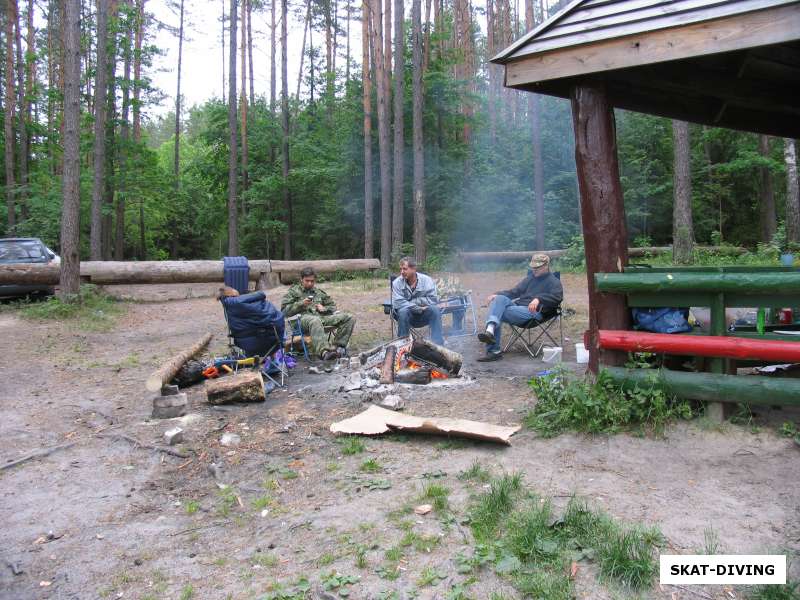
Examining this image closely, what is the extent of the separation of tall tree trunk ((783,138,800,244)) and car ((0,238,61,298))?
56.2 ft

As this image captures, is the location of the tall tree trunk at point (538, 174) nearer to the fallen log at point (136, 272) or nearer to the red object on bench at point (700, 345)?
the fallen log at point (136, 272)

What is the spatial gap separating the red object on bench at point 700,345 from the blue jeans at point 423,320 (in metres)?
2.98

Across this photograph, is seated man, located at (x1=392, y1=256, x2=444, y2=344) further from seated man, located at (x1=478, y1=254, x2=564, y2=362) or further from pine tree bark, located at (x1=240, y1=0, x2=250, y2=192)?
pine tree bark, located at (x1=240, y1=0, x2=250, y2=192)

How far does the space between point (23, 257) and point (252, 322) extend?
902cm

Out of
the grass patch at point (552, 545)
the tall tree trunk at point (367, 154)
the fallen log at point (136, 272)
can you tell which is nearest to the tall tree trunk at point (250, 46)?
the tall tree trunk at point (367, 154)

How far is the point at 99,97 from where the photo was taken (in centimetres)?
1725

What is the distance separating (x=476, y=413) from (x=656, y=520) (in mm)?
2027

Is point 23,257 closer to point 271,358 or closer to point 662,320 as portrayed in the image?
point 271,358

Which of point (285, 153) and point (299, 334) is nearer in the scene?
point (299, 334)

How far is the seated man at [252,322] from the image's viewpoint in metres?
6.11

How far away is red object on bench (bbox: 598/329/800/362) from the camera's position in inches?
145

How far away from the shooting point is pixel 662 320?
14.3 feet

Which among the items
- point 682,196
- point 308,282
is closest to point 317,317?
point 308,282

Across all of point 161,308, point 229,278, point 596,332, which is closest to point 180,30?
point 161,308
